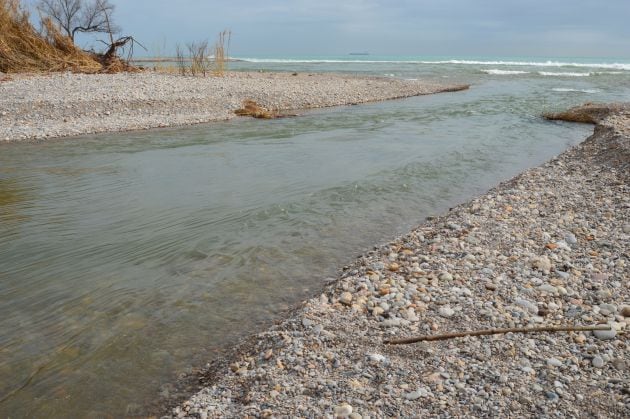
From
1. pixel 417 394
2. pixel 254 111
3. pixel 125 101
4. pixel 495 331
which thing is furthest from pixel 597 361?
pixel 125 101

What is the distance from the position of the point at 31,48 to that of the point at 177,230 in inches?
883

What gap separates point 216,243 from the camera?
273 inches

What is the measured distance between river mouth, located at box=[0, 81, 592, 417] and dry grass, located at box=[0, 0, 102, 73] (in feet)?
Answer: 42.5

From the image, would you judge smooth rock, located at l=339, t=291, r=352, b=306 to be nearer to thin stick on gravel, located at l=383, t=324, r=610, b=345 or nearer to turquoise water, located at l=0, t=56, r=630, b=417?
turquoise water, located at l=0, t=56, r=630, b=417

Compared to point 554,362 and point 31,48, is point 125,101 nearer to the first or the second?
point 31,48

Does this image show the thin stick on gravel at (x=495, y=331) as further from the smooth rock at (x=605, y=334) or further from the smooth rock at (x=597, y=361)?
the smooth rock at (x=597, y=361)

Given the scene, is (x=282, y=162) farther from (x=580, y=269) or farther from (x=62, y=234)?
(x=580, y=269)

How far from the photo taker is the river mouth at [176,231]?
4.27 m

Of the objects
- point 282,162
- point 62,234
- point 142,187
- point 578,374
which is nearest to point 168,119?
point 282,162

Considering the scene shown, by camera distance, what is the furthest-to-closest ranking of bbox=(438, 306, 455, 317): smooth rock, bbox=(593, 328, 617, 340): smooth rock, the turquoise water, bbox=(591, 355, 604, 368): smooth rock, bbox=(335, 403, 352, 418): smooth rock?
bbox=(438, 306, 455, 317): smooth rock, the turquoise water, bbox=(593, 328, 617, 340): smooth rock, bbox=(591, 355, 604, 368): smooth rock, bbox=(335, 403, 352, 418): smooth rock

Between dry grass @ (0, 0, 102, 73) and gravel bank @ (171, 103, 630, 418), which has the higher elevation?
dry grass @ (0, 0, 102, 73)

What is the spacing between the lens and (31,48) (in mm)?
24219

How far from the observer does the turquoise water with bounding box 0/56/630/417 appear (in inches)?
168

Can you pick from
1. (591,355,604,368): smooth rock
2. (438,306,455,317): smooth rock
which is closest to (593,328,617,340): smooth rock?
(591,355,604,368): smooth rock
